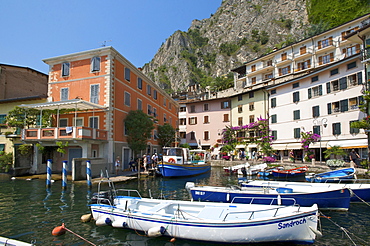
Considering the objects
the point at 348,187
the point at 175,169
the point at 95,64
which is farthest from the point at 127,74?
the point at 348,187

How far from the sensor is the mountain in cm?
10156

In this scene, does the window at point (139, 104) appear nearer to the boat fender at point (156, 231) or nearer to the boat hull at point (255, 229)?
the boat fender at point (156, 231)

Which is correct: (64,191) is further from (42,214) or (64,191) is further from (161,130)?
(161,130)

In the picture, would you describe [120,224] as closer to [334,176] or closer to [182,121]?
[334,176]

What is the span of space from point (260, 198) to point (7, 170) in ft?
81.0

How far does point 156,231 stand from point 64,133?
54.3ft

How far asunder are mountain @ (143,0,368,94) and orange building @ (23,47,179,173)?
62524mm

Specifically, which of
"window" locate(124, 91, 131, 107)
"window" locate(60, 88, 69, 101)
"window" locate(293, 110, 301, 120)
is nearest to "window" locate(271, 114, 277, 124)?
"window" locate(293, 110, 301, 120)

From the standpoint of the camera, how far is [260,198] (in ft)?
38.6

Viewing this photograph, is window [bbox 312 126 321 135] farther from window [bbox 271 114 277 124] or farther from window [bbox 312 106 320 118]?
window [bbox 271 114 277 124]

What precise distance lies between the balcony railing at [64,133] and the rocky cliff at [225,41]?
7747cm

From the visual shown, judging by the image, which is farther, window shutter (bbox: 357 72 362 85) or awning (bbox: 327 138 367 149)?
window shutter (bbox: 357 72 362 85)

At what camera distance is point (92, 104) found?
21.9 m

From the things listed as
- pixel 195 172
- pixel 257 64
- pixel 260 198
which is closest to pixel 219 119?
pixel 257 64
